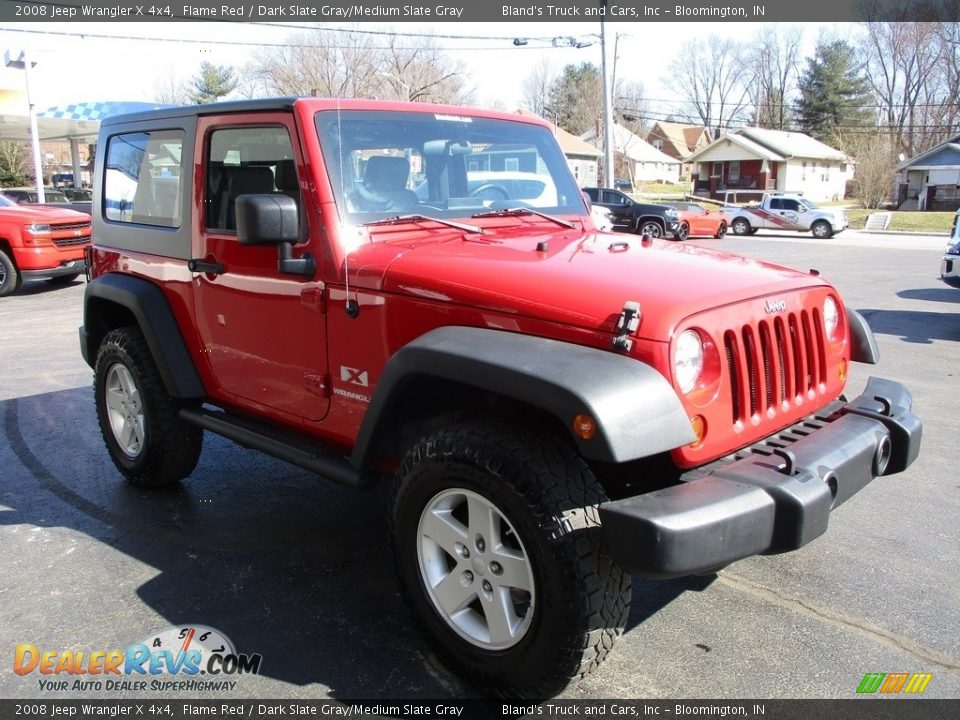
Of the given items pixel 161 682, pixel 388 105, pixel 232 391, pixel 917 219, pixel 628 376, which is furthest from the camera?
pixel 917 219

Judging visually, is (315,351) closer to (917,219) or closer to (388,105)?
(388,105)

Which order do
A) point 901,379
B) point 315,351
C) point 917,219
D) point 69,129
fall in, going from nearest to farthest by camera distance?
point 315,351 < point 901,379 < point 69,129 < point 917,219

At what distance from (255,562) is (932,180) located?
54.8 m

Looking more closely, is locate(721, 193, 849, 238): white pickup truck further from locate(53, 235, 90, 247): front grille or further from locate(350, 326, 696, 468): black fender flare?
locate(350, 326, 696, 468): black fender flare

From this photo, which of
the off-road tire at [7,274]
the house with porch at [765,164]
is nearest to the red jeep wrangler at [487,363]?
the off-road tire at [7,274]

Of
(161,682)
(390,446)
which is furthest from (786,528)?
(161,682)

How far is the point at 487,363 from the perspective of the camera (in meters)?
2.46

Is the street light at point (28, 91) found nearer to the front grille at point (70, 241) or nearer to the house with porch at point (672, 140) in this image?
the front grille at point (70, 241)

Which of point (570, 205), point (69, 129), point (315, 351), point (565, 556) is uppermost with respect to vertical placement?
point (69, 129)

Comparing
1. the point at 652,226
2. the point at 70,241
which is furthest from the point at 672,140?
the point at 70,241

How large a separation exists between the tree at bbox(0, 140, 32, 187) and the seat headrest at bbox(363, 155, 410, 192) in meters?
40.4

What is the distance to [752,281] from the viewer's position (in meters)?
2.90

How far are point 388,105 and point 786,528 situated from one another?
2.51 meters

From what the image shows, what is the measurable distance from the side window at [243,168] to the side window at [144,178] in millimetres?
289
